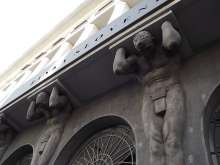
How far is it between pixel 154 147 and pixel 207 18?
256 centimetres

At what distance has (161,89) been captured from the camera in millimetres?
5172

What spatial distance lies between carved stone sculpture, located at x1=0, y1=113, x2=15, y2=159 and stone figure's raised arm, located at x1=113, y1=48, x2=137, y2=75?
14.3 ft

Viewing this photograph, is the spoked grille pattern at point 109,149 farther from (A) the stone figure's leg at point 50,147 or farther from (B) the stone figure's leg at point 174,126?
(B) the stone figure's leg at point 174,126

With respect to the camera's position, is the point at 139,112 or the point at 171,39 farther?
the point at 139,112

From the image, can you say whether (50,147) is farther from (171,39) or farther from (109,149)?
(171,39)

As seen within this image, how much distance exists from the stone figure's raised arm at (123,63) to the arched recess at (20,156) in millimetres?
3846

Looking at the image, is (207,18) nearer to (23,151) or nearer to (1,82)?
(23,151)

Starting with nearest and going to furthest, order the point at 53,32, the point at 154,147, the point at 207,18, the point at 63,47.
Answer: the point at 154,147 → the point at 207,18 → the point at 63,47 → the point at 53,32

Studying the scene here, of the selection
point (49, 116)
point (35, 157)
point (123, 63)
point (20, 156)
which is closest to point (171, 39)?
point (123, 63)

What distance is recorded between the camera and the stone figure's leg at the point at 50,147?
21.1 feet

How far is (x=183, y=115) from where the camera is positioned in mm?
4680

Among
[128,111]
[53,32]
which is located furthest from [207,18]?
[53,32]

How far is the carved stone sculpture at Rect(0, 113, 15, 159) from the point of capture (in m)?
8.43

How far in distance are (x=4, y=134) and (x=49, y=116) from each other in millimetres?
2203
